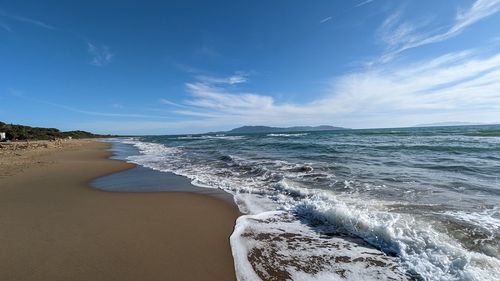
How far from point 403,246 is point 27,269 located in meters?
5.01

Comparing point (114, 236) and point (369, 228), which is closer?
point (114, 236)

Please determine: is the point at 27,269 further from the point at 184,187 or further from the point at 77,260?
the point at 184,187

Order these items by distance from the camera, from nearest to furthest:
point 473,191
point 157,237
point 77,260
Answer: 1. point 77,260
2. point 157,237
3. point 473,191

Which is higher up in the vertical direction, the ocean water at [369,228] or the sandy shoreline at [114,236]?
the sandy shoreline at [114,236]

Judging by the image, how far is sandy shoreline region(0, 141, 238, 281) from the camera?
3043 millimetres

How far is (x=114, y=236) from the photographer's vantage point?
13.1 ft

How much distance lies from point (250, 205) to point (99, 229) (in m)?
3.07

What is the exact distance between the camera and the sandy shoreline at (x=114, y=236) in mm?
3043

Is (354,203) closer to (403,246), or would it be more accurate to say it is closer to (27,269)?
(403,246)

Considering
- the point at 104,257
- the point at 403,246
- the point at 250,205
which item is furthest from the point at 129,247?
the point at 403,246

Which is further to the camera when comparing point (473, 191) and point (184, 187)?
point (184, 187)

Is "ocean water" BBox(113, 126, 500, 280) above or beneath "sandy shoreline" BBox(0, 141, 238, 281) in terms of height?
beneath

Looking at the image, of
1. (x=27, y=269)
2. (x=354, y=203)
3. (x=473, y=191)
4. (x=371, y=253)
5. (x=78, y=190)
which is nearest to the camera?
(x=27, y=269)

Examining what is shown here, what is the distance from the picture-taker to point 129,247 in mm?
3615
